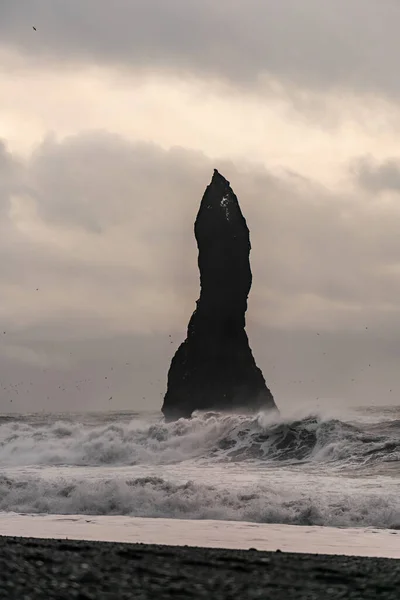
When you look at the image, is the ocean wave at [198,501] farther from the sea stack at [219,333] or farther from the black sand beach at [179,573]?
the sea stack at [219,333]

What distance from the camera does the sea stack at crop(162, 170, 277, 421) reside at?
79438 millimetres

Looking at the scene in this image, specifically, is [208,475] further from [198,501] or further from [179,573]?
[179,573]

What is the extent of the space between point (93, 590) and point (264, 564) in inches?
132

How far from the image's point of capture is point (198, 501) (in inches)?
924

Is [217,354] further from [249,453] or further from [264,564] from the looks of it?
[264,564]

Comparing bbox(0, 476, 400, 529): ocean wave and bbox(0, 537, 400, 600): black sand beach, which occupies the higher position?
bbox(0, 476, 400, 529): ocean wave

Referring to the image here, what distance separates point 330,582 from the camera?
12648mm

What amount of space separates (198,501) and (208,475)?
22.8 feet

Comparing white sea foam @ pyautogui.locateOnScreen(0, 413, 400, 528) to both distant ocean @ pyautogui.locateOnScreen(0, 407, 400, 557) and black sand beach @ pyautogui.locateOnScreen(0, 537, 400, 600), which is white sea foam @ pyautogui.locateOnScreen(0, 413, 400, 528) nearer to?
distant ocean @ pyautogui.locateOnScreen(0, 407, 400, 557)

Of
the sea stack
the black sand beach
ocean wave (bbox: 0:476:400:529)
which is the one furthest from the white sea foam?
the sea stack

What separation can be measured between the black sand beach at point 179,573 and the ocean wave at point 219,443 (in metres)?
17.6

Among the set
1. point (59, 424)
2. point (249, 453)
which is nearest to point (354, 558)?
point (249, 453)

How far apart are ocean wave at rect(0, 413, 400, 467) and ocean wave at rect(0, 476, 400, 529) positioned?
8.96 metres

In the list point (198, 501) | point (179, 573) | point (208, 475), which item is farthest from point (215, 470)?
point (179, 573)
